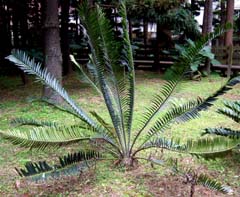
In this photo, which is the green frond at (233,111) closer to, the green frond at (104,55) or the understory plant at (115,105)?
the understory plant at (115,105)

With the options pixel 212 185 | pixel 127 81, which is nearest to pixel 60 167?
pixel 127 81

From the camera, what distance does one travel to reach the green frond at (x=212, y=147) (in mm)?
3390

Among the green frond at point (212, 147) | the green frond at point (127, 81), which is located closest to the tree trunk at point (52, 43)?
the green frond at point (127, 81)

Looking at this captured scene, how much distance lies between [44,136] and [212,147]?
1.70m

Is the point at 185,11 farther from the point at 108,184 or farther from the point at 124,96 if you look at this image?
the point at 108,184

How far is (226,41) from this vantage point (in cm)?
1212

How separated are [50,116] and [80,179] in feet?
9.76

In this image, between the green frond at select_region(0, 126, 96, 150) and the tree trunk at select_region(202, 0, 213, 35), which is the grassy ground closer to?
the green frond at select_region(0, 126, 96, 150)

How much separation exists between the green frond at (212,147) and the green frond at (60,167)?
1.05 metres

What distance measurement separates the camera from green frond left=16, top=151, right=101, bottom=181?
306 cm

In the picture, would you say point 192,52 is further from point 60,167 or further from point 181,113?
point 60,167


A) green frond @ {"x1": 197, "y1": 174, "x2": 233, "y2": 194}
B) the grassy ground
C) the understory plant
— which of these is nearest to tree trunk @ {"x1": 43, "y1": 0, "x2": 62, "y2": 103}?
the grassy ground

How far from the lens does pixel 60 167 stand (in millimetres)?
3324

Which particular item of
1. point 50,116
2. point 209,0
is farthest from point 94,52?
point 209,0
